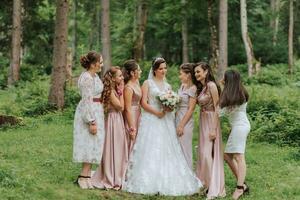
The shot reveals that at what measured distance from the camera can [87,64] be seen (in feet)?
30.6

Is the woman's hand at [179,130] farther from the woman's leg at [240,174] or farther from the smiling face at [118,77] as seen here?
the smiling face at [118,77]

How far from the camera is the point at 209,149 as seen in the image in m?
9.95

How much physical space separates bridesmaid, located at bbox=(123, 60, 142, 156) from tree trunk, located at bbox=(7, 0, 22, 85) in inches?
608

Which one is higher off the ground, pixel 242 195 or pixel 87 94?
pixel 87 94

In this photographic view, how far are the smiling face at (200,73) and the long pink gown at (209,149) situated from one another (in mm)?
165

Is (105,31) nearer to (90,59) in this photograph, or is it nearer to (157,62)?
(157,62)

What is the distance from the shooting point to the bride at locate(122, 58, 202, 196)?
9734 mm

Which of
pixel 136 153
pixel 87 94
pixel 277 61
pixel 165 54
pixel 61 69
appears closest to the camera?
pixel 87 94

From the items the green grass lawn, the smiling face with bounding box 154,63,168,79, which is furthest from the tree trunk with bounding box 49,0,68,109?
the smiling face with bounding box 154,63,168,79

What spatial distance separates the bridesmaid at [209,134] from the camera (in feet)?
32.0

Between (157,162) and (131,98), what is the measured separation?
4.05 ft

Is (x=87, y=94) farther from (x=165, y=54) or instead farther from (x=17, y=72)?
(x=165, y=54)


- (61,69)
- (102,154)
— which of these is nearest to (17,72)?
(61,69)

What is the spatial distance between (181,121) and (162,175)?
1.05 m
